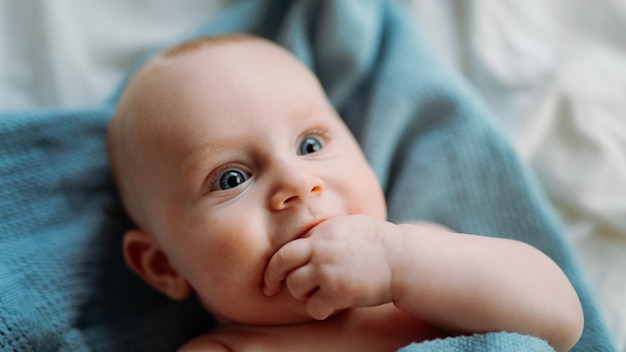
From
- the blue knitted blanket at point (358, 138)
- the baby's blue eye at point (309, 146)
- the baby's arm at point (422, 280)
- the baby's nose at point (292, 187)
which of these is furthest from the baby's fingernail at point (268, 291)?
the blue knitted blanket at point (358, 138)

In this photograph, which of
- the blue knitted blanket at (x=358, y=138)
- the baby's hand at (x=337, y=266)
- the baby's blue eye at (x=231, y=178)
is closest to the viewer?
the baby's hand at (x=337, y=266)

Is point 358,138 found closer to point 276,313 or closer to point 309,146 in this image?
point 309,146

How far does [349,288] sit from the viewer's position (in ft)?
2.74

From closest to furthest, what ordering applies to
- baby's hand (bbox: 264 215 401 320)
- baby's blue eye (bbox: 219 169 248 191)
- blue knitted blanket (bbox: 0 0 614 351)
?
baby's hand (bbox: 264 215 401 320)
baby's blue eye (bbox: 219 169 248 191)
blue knitted blanket (bbox: 0 0 614 351)

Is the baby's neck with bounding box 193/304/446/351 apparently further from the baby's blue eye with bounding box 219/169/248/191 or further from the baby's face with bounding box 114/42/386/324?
the baby's blue eye with bounding box 219/169/248/191

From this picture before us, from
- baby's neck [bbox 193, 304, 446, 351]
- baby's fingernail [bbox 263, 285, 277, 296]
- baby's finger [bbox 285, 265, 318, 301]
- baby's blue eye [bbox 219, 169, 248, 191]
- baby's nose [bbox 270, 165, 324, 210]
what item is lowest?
baby's neck [bbox 193, 304, 446, 351]

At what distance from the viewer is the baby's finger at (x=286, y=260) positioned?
2.78ft

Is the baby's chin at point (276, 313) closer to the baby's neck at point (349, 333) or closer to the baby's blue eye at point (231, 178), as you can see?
the baby's neck at point (349, 333)

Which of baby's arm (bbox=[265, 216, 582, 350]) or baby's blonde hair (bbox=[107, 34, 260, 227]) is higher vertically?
baby's blonde hair (bbox=[107, 34, 260, 227])

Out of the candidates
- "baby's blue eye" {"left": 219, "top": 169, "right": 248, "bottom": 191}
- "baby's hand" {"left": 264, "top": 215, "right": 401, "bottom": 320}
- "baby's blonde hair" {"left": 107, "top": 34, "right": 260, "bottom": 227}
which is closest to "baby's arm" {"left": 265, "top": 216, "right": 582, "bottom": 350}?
"baby's hand" {"left": 264, "top": 215, "right": 401, "bottom": 320}

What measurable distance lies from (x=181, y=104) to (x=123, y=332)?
0.42m

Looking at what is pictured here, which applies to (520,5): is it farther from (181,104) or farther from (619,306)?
(181,104)

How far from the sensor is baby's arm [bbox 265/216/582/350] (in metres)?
0.84

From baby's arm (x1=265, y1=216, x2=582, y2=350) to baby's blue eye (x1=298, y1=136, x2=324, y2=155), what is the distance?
160 millimetres
